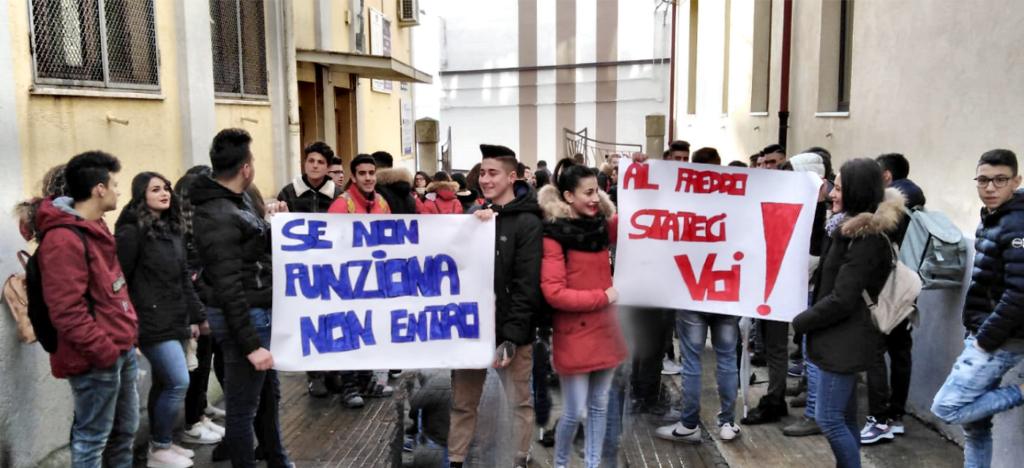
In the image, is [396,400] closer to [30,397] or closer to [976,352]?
[30,397]

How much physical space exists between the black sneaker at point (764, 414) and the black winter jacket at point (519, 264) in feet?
7.11

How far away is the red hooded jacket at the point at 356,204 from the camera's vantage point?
5.32m

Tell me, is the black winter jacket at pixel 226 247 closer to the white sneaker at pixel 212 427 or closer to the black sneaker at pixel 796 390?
the white sneaker at pixel 212 427

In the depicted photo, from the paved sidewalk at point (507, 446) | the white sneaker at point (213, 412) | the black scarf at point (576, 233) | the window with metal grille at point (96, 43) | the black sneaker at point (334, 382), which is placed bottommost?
the paved sidewalk at point (507, 446)

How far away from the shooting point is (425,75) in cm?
1348

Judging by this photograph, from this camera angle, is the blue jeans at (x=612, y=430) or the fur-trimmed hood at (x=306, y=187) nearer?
the blue jeans at (x=612, y=430)

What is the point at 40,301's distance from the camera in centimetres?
372

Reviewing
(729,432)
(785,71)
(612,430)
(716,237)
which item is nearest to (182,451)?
(612,430)

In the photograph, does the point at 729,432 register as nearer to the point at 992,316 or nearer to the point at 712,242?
the point at 712,242

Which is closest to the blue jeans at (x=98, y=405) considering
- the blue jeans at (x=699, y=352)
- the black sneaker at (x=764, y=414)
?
the blue jeans at (x=699, y=352)

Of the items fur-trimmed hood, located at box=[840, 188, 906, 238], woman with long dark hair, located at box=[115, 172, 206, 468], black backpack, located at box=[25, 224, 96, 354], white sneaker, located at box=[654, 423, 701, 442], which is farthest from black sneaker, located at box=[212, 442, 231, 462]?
fur-trimmed hood, located at box=[840, 188, 906, 238]

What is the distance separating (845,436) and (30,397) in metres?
4.49

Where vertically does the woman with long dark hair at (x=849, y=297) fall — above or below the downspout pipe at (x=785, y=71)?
below

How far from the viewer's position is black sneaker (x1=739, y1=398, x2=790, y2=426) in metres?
5.69
